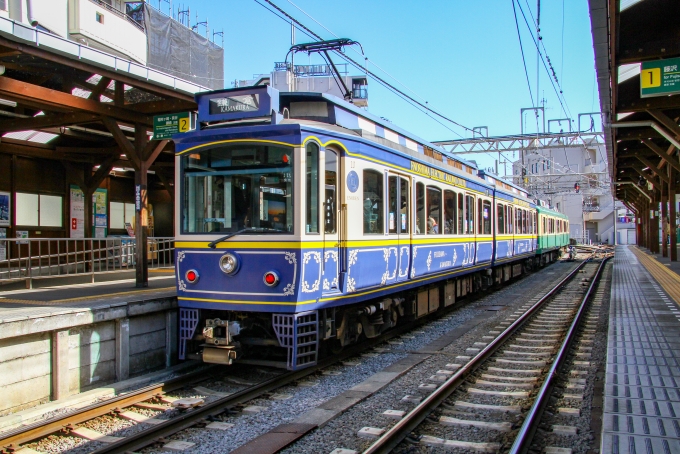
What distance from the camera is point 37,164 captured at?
1416 centimetres

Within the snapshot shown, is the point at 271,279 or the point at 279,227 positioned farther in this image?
the point at 279,227

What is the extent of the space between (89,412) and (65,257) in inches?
256

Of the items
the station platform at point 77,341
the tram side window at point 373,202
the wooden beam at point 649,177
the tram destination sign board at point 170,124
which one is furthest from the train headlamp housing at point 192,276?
the wooden beam at point 649,177

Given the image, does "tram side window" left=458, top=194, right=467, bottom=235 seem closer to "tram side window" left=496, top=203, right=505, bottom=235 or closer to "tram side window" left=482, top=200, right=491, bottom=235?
"tram side window" left=482, top=200, right=491, bottom=235

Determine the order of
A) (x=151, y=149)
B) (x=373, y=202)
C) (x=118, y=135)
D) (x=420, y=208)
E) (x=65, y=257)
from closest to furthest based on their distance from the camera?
(x=373, y=202) → (x=118, y=135) → (x=420, y=208) → (x=151, y=149) → (x=65, y=257)

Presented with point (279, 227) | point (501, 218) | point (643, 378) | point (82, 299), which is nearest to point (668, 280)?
point (501, 218)

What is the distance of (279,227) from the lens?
22.0ft

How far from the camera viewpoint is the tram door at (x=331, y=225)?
7.00 metres

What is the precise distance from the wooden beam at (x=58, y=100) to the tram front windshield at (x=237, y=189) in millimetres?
2944

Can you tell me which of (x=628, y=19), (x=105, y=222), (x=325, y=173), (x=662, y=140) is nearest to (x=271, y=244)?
(x=325, y=173)

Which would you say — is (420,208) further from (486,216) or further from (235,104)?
(486,216)

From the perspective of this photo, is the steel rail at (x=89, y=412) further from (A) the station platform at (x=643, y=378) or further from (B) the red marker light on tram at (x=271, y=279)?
(A) the station platform at (x=643, y=378)

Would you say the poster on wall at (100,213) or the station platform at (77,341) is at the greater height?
the poster on wall at (100,213)

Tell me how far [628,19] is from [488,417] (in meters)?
7.72
